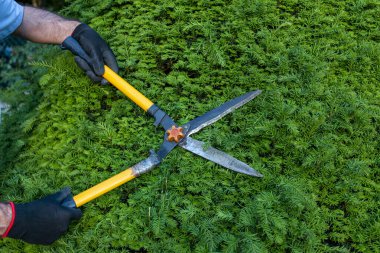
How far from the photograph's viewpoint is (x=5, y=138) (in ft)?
10.3

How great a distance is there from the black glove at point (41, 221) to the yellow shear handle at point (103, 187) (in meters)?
0.07

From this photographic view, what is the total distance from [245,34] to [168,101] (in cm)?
68

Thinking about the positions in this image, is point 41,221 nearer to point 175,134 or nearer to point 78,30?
point 175,134

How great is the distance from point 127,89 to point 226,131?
640 millimetres

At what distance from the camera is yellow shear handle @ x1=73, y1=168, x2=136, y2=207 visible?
226cm

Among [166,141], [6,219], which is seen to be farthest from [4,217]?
[166,141]

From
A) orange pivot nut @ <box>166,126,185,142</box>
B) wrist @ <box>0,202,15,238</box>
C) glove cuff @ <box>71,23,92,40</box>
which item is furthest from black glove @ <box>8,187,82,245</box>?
glove cuff @ <box>71,23,92,40</box>

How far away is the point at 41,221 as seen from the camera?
217 cm

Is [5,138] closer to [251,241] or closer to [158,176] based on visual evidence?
[158,176]

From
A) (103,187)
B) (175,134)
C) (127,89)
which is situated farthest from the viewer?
(127,89)

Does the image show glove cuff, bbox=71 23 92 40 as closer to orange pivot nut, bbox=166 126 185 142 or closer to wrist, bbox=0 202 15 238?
orange pivot nut, bbox=166 126 185 142

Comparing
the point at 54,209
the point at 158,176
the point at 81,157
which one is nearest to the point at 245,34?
the point at 158,176

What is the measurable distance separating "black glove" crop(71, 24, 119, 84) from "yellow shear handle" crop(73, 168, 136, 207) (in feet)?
2.23

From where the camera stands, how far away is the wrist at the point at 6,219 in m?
2.13
